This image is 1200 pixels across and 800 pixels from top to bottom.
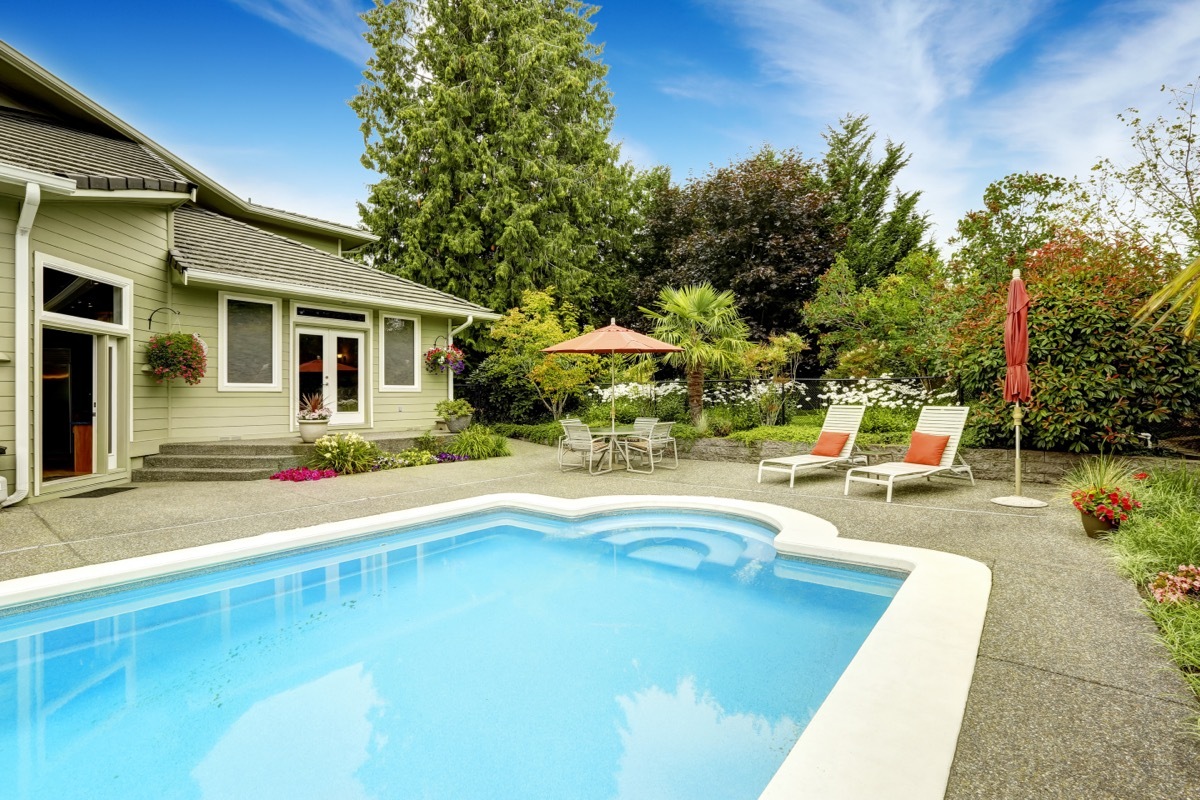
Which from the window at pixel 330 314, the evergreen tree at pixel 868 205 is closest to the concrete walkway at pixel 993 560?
the window at pixel 330 314

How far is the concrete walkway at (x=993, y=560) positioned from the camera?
2.20m

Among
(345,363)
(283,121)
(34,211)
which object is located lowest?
(345,363)

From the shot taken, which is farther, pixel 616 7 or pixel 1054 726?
pixel 616 7

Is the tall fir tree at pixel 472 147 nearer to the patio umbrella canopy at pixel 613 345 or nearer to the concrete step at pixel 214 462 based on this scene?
the patio umbrella canopy at pixel 613 345

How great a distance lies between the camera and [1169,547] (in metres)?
4.20

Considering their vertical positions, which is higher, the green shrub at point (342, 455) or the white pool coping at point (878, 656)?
the green shrub at point (342, 455)

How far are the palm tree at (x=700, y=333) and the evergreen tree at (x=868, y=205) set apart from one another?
856cm

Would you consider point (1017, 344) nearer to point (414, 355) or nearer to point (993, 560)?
point (993, 560)

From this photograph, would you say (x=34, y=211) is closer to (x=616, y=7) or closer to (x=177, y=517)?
(x=177, y=517)

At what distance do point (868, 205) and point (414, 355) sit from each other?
57.1 ft

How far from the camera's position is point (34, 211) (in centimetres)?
624

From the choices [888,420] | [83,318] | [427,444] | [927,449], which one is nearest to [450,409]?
[427,444]

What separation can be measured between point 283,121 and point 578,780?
18359 mm

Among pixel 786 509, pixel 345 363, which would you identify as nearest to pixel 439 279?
pixel 345 363
